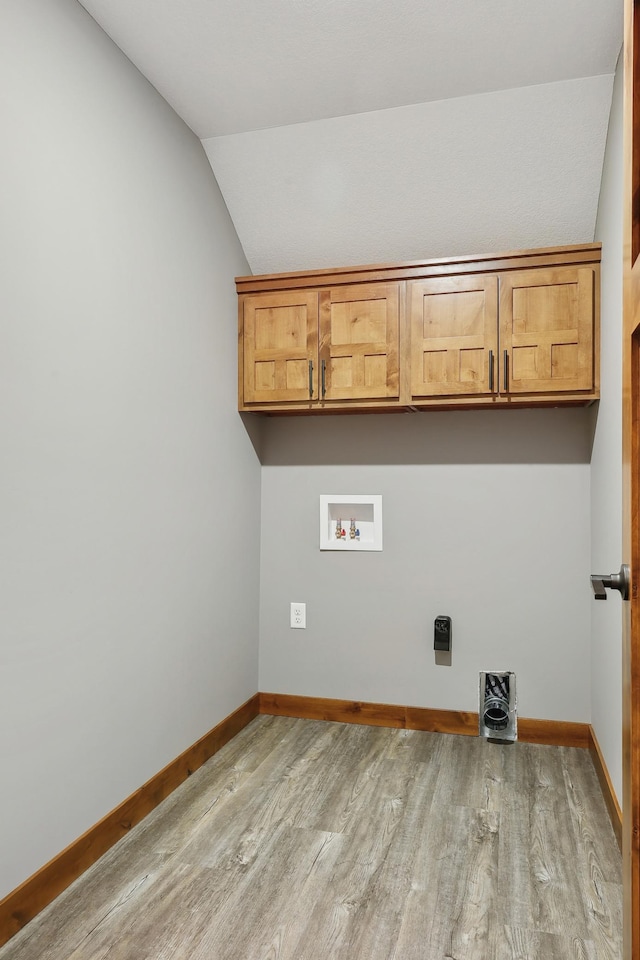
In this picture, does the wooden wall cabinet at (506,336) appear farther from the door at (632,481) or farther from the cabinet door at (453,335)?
the door at (632,481)

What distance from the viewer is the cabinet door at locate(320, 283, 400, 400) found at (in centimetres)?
279

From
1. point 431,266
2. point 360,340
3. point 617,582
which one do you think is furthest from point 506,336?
point 617,582

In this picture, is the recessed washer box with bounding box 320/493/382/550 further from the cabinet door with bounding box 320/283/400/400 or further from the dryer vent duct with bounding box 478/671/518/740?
the dryer vent duct with bounding box 478/671/518/740

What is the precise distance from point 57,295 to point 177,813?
5.64ft

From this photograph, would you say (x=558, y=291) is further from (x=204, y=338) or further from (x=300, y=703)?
(x=300, y=703)

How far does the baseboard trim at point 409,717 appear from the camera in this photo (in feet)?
9.36

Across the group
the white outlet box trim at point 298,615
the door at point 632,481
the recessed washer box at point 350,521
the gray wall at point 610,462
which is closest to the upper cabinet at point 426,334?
the gray wall at point 610,462

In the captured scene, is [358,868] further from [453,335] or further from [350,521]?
[453,335]

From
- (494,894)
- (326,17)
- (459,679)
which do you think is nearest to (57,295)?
(326,17)

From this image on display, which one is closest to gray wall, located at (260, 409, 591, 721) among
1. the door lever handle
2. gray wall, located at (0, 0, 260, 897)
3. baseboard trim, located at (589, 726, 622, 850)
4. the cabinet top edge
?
baseboard trim, located at (589, 726, 622, 850)

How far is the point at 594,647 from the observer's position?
2.72 metres

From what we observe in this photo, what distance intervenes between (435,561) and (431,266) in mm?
1309

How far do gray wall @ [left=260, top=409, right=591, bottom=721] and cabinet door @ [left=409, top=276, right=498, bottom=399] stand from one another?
33 centimetres

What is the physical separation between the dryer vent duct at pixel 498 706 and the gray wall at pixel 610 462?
36 cm
